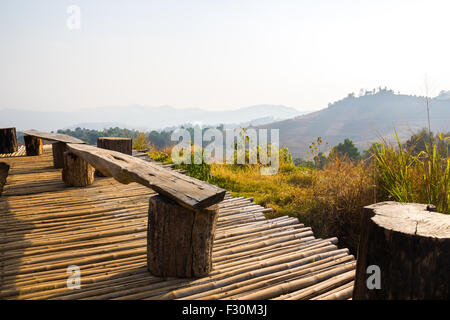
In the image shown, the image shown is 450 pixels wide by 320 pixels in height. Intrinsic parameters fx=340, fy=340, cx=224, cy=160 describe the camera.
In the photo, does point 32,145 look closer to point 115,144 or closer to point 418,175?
point 115,144

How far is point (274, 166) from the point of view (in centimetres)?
703

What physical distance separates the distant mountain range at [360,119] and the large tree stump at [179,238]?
69944mm

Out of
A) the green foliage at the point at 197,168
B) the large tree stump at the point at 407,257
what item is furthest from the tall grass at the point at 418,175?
the green foliage at the point at 197,168

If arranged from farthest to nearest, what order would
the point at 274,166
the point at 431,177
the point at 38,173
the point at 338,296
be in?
the point at 274,166 < the point at 38,173 < the point at 431,177 < the point at 338,296

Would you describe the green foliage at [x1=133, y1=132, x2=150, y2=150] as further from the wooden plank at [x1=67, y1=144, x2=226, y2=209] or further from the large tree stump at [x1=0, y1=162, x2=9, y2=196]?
the wooden plank at [x1=67, y1=144, x2=226, y2=209]

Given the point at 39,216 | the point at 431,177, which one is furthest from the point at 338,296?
the point at 39,216

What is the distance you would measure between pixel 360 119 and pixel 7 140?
94309mm

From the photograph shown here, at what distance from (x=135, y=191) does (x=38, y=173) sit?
2032 millimetres

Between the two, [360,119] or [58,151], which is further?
[360,119]

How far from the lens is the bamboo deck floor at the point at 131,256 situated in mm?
1951

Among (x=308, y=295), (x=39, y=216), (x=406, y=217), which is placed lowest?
(x=308, y=295)

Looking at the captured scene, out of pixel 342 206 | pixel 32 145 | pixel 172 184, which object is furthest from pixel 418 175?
pixel 32 145

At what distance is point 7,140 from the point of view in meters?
7.61
